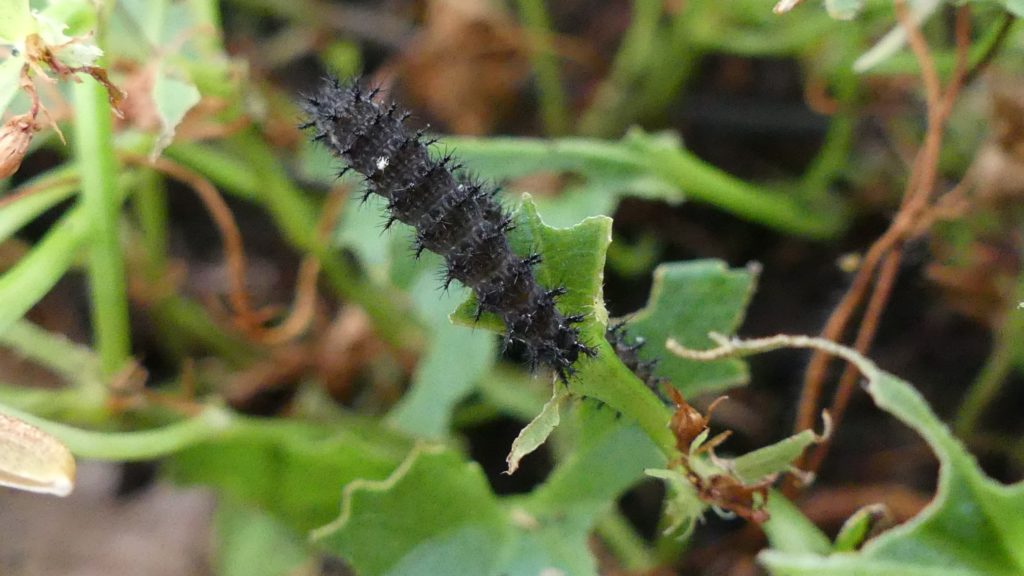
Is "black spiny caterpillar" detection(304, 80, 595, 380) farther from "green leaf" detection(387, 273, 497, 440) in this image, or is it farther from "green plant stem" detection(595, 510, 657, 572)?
"green plant stem" detection(595, 510, 657, 572)

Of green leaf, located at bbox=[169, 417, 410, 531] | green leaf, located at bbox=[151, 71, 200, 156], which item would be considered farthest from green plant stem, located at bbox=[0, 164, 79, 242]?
green leaf, located at bbox=[169, 417, 410, 531]

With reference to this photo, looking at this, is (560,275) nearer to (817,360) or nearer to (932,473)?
(817,360)

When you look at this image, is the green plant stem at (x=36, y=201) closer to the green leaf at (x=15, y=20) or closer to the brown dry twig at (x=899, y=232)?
the green leaf at (x=15, y=20)

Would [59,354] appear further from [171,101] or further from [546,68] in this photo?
[546,68]

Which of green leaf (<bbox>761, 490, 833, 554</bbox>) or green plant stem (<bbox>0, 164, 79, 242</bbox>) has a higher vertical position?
green plant stem (<bbox>0, 164, 79, 242</bbox>)

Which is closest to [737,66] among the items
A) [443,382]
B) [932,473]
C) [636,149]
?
[636,149]

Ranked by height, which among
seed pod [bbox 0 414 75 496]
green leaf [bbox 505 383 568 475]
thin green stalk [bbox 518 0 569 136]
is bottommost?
green leaf [bbox 505 383 568 475]

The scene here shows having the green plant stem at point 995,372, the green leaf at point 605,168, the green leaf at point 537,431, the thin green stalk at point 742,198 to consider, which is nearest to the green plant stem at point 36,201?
the green leaf at point 605,168
